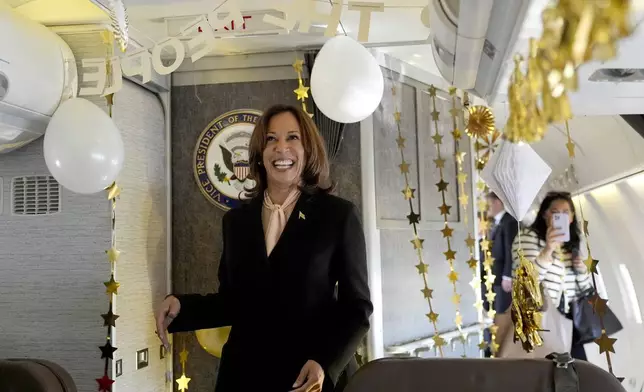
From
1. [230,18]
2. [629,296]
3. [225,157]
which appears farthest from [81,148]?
[629,296]

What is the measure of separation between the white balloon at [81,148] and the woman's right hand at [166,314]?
534mm

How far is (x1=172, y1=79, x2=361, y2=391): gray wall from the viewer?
2.90 meters

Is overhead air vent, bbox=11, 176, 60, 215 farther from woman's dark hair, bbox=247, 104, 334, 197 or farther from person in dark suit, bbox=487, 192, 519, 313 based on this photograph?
person in dark suit, bbox=487, 192, 519, 313

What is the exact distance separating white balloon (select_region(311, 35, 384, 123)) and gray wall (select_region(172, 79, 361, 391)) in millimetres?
744

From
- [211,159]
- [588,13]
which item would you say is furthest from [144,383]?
[588,13]

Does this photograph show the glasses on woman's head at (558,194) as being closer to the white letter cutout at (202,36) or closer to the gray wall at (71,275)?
the white letter cutout at (202,36)

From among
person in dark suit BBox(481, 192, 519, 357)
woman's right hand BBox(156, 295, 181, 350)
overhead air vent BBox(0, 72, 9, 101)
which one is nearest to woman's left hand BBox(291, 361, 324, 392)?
woman's right hand BBox(156, 295, 181, 350)

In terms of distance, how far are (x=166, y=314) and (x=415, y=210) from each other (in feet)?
5.57

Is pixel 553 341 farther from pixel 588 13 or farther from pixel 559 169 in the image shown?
pixel 588 13

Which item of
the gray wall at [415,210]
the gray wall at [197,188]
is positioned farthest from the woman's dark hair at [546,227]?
the gray wall at [197,188]

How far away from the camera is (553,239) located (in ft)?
9.63

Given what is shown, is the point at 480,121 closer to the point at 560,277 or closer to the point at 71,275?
the point at 560,277

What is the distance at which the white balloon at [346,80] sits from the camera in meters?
2.07

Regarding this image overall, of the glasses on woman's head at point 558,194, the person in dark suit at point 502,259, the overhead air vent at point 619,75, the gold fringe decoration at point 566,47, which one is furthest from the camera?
the person in dark suit at point 502,259
